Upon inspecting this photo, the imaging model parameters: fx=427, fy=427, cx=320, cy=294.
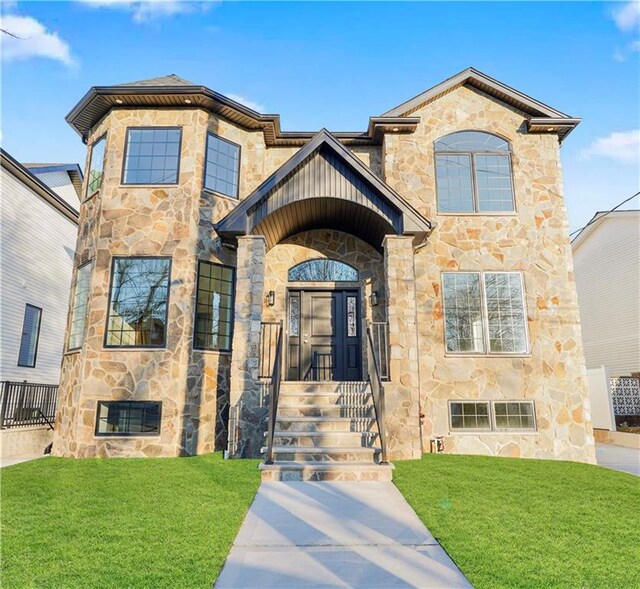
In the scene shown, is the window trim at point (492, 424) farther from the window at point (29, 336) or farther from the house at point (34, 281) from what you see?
the window at point (29, 336)

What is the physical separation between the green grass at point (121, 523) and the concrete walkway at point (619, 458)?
6.48 metres

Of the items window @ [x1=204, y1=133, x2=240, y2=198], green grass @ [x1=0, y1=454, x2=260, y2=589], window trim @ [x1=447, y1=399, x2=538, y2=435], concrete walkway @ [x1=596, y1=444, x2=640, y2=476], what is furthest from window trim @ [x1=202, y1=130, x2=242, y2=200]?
concrete walkway @ [x1=596, y1=444, x2=640, y2=476]

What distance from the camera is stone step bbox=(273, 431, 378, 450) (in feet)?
21.2

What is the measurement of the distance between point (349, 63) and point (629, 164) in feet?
26.1

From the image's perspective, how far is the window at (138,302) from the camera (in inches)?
329

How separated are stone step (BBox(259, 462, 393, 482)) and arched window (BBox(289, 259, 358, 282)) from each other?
4455mm

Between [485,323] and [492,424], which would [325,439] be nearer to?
[492,424]

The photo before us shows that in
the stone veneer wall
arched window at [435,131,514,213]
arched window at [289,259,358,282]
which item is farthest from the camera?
arched window at [435,131,514,213]

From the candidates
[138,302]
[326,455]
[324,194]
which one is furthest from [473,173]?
[138,302]

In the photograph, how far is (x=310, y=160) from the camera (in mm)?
8211

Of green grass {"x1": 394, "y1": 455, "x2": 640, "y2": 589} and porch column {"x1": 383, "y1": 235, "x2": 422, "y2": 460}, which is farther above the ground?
porch column {"x1": 383, "y1": 235, "x2": 422, "y2": 460}

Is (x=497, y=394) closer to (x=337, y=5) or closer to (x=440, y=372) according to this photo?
(x=440, y=372)

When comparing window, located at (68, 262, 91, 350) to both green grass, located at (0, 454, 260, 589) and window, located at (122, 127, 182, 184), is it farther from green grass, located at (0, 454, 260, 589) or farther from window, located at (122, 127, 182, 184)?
green grass, located at (0, 454, 260, 589)

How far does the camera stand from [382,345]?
8.66m
